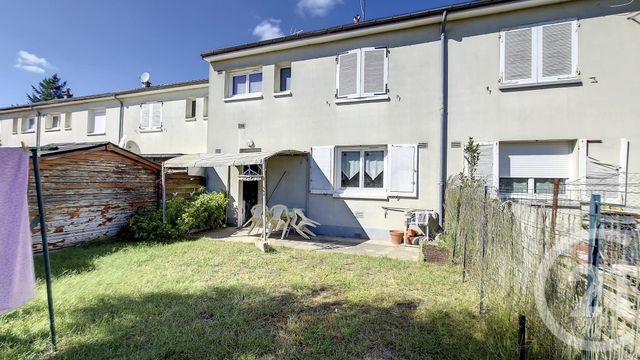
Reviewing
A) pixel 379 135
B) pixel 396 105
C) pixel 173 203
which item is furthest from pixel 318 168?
pixel 173 203

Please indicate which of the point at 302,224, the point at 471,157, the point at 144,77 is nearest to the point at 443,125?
the point at 471,157

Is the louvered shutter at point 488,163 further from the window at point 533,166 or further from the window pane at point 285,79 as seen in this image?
the window pane at point 285,79

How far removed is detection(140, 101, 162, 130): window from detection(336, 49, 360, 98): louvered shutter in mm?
11834

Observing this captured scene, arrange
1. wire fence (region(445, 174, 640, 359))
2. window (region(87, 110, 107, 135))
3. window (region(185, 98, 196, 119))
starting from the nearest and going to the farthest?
1. wire fence (region(445, 174, 640, 359))
2. window (region(185, 98, 196, 119))
3. window (region(87, 110, 107, 135))

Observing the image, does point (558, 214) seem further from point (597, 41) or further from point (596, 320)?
point (597, 41)

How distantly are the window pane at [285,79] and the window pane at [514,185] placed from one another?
8739 mm

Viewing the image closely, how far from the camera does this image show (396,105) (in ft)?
34.8

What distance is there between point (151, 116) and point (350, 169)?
43.7 feet

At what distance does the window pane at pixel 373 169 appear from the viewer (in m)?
10.9

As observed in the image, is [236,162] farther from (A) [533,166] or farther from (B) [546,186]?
(B) [546,186]

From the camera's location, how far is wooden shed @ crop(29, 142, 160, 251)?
8.55 metres

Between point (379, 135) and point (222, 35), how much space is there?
443 inches

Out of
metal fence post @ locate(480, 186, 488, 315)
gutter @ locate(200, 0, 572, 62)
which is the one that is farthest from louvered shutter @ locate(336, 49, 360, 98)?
metal fence post @ locate(480, 186, 488, 315)

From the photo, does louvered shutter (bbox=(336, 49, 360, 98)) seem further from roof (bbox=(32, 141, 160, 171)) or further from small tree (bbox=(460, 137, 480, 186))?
roof (bbox=(32, 141, 160, 171))
